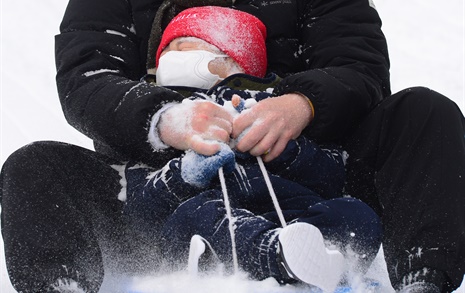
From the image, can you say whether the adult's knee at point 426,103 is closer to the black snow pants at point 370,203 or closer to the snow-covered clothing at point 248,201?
the black snow pants at point 370,203

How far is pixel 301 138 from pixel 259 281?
572mm

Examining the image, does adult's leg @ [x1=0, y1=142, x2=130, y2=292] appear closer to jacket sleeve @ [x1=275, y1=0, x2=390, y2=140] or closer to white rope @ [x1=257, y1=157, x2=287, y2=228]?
white rope @ [x1=257, y1=157, x2=287, y2=228]

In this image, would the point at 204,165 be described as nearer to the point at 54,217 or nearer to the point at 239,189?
the point at 239,189

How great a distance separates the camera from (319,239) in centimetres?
168

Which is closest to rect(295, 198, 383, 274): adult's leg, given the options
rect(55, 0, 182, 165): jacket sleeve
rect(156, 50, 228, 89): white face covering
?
rect(55, 0, 182, 165): jacket sleeve

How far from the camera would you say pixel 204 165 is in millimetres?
1984

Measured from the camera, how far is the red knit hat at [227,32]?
246 cm

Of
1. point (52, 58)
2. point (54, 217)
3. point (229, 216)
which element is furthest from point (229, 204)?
point (52, 58)

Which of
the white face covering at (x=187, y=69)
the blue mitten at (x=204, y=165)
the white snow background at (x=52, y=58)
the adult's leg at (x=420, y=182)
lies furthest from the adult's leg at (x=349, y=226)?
the white snow background at (x=52, y=58)

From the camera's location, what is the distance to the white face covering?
2369mm

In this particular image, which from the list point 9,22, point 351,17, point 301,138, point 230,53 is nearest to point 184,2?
point 230,53

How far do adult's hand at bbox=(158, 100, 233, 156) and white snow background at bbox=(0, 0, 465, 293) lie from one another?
119 cm

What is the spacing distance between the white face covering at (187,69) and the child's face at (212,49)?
2 cm

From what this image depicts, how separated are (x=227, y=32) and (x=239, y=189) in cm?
60
